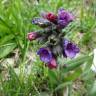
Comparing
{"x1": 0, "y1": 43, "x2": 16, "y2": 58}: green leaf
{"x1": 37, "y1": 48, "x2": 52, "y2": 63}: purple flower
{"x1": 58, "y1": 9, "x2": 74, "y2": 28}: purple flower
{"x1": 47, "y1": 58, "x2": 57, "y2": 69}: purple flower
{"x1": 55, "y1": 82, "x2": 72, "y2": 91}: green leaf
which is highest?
{"x1": 58, "y1": 9, "x2": 74, "y2": 28}: purple flower

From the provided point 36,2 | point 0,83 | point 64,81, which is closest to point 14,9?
point 36,2

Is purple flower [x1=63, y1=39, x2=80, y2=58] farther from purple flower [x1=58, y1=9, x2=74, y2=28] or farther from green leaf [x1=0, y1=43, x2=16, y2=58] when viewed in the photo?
green leaf [x1=0, y1=43, x2=16, y2=58]

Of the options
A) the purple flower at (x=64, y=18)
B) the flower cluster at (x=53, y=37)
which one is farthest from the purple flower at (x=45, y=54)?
the purple flower at (x=64, y=18)

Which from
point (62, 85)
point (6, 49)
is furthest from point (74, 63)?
point (6, 49)

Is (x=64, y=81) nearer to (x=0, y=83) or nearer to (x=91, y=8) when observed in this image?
(x=0, y=83)

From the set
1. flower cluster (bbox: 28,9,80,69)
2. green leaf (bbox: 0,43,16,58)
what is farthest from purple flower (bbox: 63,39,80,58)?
green leaf (bbox: 0,43,16,58)

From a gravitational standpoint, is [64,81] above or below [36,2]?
below

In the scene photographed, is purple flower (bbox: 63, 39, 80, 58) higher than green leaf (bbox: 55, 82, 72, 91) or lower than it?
higher
